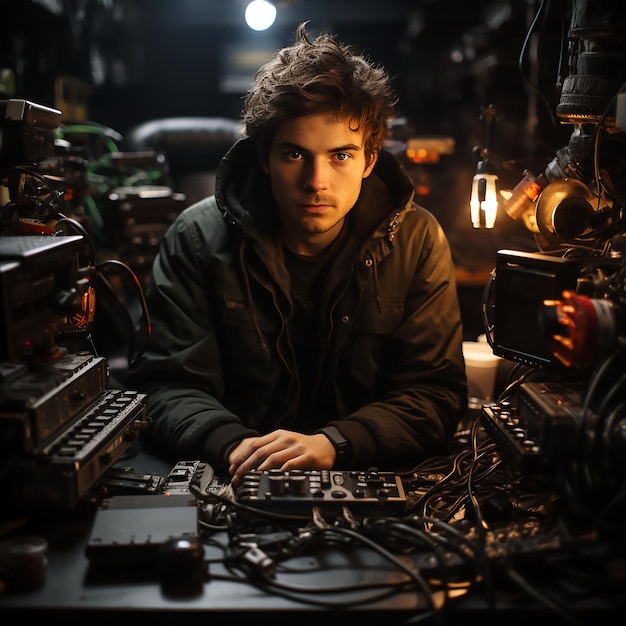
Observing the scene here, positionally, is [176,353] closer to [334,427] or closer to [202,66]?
[334,427]

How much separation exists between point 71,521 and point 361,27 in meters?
6.50

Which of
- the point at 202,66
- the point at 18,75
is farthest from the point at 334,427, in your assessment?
the point at 202,66

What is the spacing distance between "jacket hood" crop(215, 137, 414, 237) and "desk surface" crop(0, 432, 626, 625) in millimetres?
962

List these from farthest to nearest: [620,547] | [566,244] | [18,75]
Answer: [18,75] → [566,244] → [620,547]

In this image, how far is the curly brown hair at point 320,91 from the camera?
5.83 feet

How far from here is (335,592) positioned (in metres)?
1.05

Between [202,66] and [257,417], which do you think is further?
[202,66]

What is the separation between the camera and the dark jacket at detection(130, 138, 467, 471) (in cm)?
178

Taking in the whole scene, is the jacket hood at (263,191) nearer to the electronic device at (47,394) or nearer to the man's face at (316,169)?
the man's face at (316,169)

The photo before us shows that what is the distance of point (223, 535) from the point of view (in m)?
1.21

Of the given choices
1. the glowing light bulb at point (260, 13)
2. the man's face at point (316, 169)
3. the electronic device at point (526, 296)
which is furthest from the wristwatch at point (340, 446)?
the glowing light bulb at point (260, 13)

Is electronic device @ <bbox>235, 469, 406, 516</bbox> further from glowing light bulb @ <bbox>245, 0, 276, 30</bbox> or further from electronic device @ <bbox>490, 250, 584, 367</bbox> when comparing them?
glowing light bulb @ <bbox>245, 0, 276, 30</bbox>

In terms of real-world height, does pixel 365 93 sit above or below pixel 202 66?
Result: below

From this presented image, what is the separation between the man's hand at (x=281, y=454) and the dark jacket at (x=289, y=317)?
0.77ft
